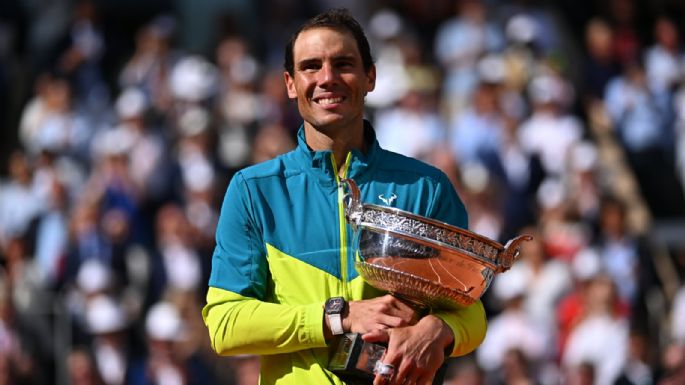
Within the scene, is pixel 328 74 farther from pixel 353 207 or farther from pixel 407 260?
pixel 407 260

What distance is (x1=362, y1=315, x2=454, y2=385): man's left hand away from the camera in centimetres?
376

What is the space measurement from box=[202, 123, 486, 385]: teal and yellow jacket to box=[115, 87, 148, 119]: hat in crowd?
8701mm

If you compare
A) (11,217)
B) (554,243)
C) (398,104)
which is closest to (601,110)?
(398,104)

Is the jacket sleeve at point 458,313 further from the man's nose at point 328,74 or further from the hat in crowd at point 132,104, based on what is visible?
the hat in crowd at point 132,104

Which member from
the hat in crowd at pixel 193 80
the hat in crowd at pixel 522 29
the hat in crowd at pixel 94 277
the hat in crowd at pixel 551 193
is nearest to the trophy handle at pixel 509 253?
the hat in crowd at pixel 551 193

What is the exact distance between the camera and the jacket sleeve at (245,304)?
3.84 meters

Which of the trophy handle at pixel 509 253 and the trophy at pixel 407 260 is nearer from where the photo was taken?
the trophy at pixel 407 260

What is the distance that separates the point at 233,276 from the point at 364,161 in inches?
19.2

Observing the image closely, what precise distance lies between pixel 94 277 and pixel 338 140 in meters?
7.13

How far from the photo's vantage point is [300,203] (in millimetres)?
4023

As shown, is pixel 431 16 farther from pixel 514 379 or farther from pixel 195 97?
pixel 514 379

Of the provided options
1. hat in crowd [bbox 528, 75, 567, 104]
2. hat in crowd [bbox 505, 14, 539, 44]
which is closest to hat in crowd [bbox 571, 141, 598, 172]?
hat in crowd [bbox 528, 75, 567, 104]

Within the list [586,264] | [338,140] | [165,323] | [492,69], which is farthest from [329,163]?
[492,69]

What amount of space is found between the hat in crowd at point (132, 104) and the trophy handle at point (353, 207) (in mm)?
8918
